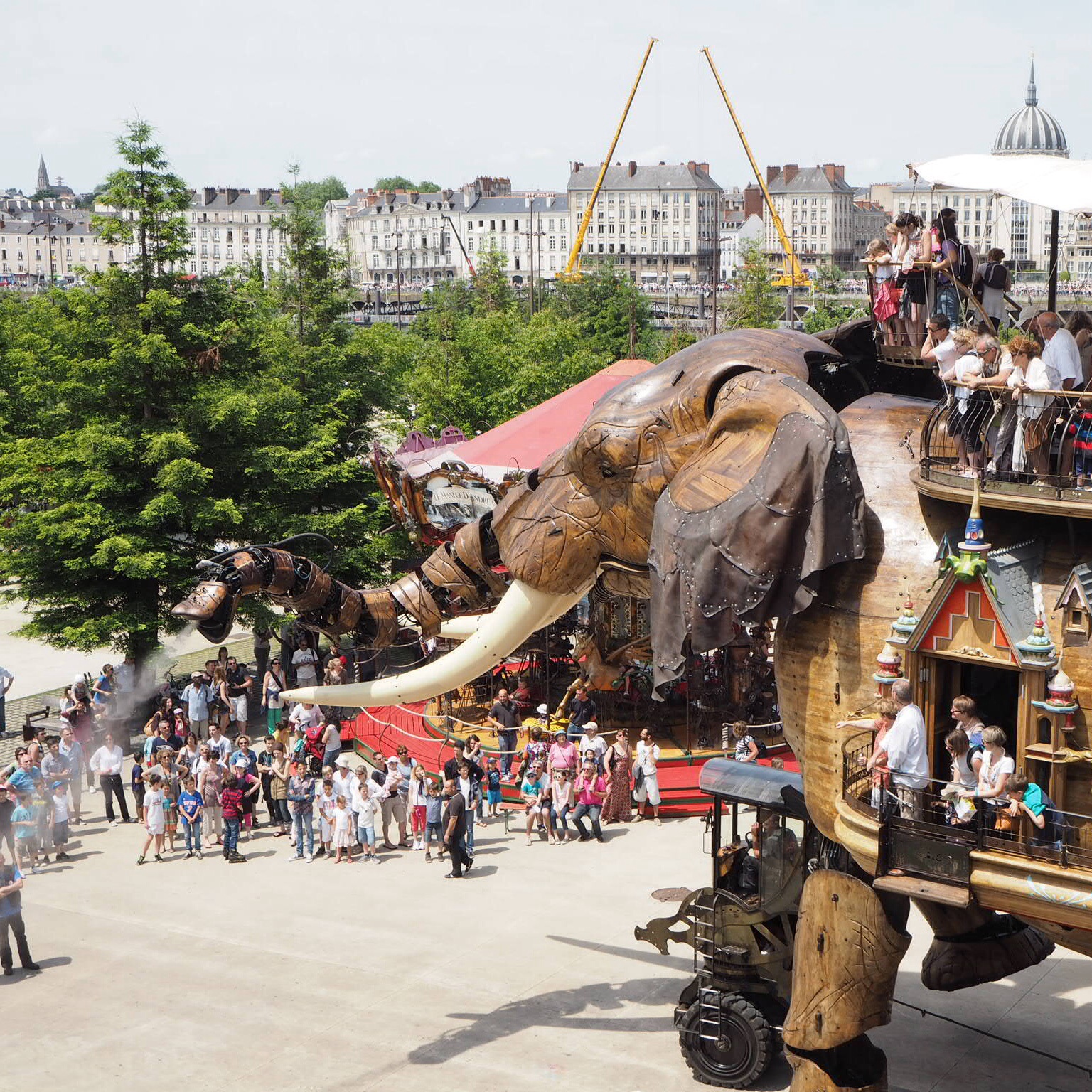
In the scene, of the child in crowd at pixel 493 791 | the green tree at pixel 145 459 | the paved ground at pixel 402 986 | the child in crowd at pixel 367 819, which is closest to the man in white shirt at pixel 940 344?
the paved ground at pixel 402 986

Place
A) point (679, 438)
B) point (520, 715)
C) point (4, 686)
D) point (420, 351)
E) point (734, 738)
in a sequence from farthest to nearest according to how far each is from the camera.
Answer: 1. point (420, 351)
2. point (4, 686)
3. point (520, 715)
4. point (734, 738)
5. point (679, 438)

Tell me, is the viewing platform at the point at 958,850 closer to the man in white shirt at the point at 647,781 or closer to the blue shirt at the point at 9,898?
the blue shirt at the point at 9,898

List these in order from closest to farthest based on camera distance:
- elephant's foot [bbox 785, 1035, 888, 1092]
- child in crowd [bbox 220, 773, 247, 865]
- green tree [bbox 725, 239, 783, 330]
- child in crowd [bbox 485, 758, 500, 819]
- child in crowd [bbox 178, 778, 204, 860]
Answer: elephant's foot [bbox 785, 1035, 888, 1092]
child in crowd [bbox 220, 773, 247, 865]
child in crowd [bbox 178, 778, 204, 860]
child in crowd [bbox 485, 758, 500, 819]
green tree [bbox 725, 239, 783, 330]

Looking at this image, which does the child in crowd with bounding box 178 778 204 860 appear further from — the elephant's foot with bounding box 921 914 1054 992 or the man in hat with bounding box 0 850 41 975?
the elephant's foot with bounding box 921 914 1054 992

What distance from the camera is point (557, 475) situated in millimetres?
11742

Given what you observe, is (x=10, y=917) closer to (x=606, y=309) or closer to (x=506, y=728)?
(x=506, y=728)

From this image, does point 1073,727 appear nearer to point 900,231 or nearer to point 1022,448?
point 1022,448

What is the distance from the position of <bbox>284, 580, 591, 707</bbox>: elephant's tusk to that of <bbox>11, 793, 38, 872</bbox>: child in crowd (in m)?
8.47

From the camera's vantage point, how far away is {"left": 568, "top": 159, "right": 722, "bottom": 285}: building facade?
170m

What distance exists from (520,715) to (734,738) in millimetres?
3420

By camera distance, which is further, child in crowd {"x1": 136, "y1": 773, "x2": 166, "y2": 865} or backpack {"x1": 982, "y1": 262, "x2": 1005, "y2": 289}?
child in crowd {"x1": 136, "y1": 773, "x2": 166, "y2": 865}

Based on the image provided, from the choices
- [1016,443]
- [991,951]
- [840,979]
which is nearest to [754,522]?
[1016,443]

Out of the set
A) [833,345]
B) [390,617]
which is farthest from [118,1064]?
[833,345]

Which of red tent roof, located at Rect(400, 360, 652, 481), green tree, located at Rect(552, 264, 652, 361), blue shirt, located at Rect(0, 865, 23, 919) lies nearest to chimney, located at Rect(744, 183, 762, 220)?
green tree, located at Rect(552, 264, 652, 361)
